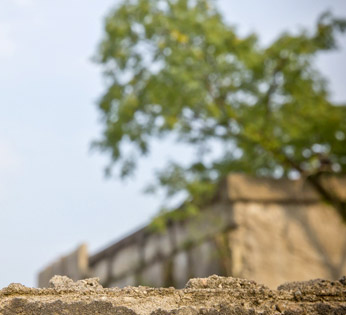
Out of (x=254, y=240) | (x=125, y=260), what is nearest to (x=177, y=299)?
(x=254, y=240)

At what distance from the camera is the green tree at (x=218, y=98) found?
1060 cm

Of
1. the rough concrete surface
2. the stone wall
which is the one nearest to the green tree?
the stone wall

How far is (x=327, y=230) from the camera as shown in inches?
414

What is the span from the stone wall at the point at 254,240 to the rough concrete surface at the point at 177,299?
674 cm

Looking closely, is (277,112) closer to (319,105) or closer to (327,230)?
(319,105)

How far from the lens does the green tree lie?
34.8 ft

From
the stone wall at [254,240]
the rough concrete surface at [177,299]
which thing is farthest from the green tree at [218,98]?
the rough concrete surface at [177,299]

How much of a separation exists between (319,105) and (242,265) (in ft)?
11.0

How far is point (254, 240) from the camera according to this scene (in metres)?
9.72

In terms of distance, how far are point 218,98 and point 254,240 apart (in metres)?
2.45

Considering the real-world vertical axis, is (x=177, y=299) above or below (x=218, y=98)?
below

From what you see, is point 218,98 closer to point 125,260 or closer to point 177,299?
point 125,260

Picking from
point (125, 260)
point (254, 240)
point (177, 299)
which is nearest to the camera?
point (177, 299)

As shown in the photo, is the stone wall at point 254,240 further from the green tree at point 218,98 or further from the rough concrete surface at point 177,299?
the rough concrete surface at point 177,299
